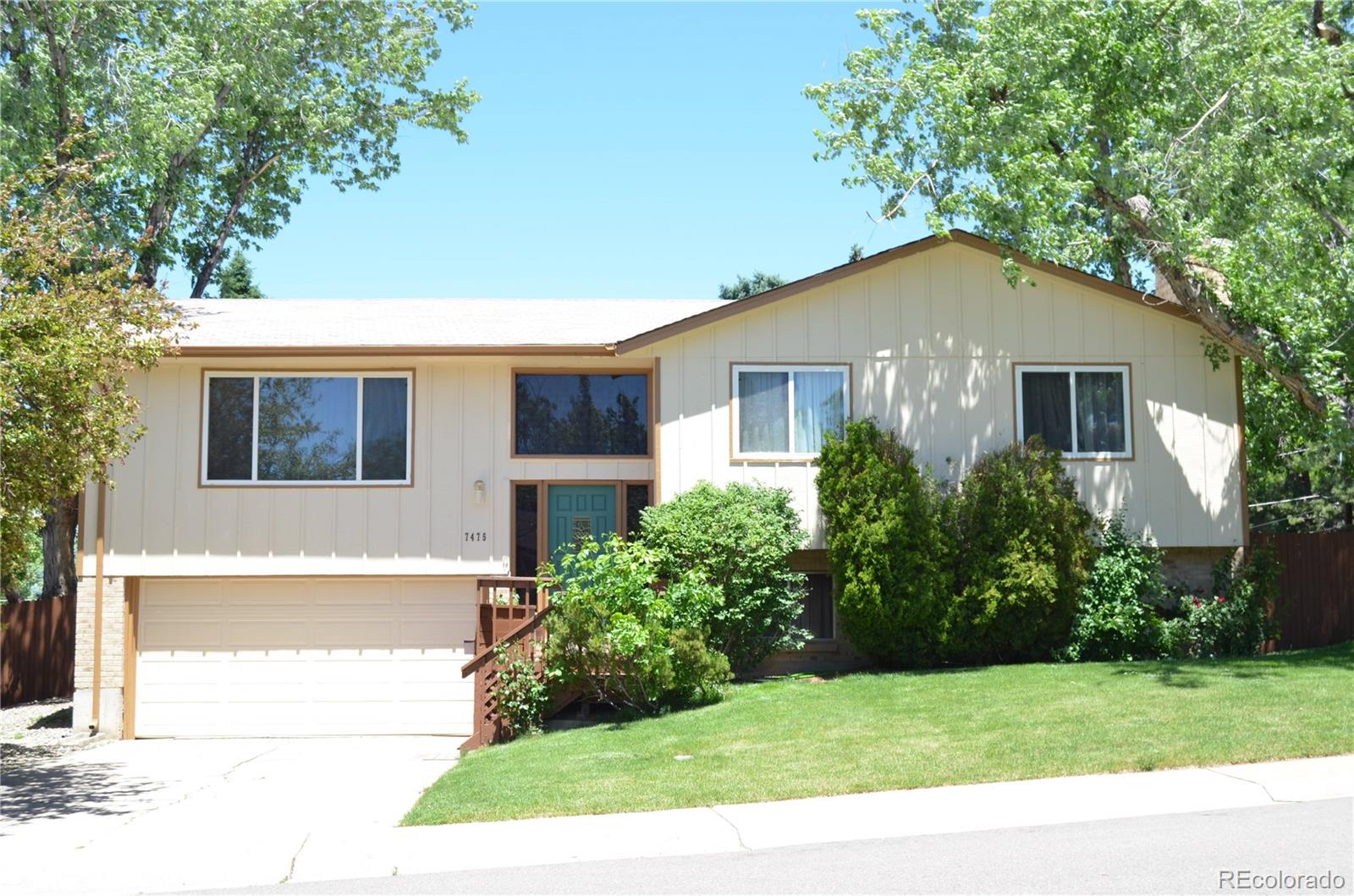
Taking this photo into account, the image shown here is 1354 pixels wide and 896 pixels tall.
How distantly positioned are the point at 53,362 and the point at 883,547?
9.41 metres

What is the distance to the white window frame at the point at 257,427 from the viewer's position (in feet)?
54.7

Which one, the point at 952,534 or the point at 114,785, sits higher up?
the point at 952,534

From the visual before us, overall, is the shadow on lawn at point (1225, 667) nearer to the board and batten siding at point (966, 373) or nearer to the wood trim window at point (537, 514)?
the board and batten siding at point (966, 373)

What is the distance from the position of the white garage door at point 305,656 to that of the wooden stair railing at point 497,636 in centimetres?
213

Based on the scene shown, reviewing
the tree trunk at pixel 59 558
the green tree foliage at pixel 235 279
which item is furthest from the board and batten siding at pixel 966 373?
the green tree foliage at pixel 235 279

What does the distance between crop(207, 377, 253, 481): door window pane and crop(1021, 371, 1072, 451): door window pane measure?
10.6 m

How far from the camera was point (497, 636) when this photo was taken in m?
14.7

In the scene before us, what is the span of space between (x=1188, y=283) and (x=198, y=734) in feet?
48.2

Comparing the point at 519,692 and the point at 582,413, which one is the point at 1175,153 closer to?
the point at 582,413

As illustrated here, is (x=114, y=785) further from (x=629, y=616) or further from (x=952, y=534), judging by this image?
(x=952, y=534)

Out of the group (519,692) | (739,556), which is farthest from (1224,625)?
(519,692)

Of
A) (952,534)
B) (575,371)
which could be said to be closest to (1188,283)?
(952,534)

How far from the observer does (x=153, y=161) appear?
69.8ft

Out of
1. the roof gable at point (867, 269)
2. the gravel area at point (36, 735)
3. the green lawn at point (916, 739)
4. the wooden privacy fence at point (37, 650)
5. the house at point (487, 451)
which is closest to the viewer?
the green lawn at point (916, 739)
